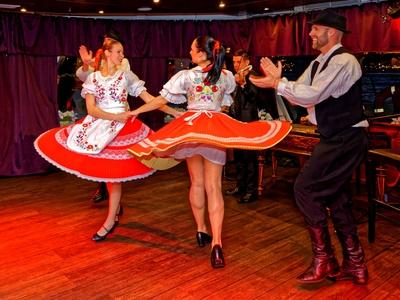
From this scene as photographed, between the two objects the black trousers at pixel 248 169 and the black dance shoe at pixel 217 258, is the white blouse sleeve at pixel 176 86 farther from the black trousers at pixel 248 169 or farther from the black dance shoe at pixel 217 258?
the black trousers at pixel 248 169

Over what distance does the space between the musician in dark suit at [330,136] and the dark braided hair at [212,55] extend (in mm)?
425

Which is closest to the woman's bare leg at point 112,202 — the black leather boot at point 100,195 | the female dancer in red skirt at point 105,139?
the female dancer in red skirt at point 105,139

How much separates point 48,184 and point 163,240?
2.81 metres

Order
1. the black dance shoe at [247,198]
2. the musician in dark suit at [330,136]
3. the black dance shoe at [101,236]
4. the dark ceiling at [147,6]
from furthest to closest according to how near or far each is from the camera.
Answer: the dark ceiling at [147,6]
the black dance shoe at [247,198]
the black dance shoe at [101,236]
the musician in dark suit at [330,136]

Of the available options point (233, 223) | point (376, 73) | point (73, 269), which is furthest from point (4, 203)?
point (376, 73)

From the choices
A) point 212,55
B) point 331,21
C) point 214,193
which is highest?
point 331,21

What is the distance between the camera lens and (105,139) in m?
3.55

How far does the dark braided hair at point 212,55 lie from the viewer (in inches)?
123

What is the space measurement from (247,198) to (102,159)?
2.00m

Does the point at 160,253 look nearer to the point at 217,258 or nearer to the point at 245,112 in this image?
the point at 217,258

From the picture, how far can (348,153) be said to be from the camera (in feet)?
8.88

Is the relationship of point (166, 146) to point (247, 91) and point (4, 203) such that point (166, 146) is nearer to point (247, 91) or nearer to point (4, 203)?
point (247, 91)

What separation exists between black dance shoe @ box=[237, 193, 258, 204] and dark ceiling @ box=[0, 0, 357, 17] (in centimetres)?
266

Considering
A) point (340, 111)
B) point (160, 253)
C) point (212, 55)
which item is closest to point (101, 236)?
point (160, 253)
